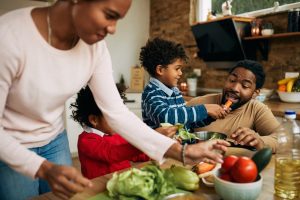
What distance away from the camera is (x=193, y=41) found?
4.30 meters

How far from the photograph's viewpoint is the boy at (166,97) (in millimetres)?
1735

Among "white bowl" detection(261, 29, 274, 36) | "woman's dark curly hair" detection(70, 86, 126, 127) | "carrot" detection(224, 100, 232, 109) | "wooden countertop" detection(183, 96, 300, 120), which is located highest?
"white bowl" detection(261, 29, 274, 36)

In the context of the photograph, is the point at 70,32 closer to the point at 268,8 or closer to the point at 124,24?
the point at 268,8

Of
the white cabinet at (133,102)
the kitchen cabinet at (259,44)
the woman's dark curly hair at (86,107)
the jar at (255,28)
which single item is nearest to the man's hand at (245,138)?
the woman's dark curly hair at (86,107)

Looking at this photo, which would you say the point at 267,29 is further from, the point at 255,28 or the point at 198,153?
the point at 198,153

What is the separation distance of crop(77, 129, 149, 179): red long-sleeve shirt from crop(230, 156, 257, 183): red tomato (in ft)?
1.43

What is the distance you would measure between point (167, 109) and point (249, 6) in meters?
2.58

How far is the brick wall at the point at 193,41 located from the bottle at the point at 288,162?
2.22 m

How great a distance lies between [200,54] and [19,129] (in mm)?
3230

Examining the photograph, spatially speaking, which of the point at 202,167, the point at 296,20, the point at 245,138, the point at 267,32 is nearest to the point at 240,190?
the point at 202,167

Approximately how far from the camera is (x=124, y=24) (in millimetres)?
4746

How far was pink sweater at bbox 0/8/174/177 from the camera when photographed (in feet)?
2.84

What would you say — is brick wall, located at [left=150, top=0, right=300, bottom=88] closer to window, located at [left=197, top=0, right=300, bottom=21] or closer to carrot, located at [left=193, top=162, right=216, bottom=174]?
window, located at [left=197, top=0, right=300, bottom=21]

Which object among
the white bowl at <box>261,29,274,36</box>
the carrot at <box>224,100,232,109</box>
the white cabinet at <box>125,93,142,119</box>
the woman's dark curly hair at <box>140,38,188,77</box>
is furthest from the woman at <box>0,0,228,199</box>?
the white cabinet at <box>125,93,142,119</box>
